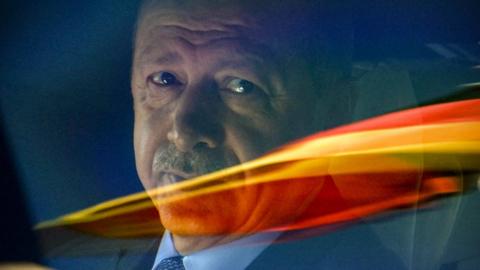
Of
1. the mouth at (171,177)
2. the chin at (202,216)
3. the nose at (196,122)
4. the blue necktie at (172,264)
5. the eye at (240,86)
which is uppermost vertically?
the eye at (240,86)

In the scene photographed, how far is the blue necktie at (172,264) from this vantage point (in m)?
2.10

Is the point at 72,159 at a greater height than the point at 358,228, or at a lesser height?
greater

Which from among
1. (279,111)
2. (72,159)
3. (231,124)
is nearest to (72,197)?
(72,159)

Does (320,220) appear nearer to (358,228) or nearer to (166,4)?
(358,228)

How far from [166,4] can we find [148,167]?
55 cm

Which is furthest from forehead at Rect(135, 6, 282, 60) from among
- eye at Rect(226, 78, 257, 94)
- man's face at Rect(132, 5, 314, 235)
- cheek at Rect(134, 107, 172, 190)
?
cheek at Rect(134, 107, 172, 190)

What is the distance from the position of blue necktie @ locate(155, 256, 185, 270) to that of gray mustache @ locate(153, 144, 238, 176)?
0.30 m

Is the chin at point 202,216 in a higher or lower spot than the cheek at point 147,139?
lower

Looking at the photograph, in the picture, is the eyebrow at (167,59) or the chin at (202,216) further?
the eyebrow at (167,59)

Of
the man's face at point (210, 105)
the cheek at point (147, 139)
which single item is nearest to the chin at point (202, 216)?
the man's face at point (210, 105)

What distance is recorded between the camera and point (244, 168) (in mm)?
2037

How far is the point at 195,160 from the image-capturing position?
2.02m

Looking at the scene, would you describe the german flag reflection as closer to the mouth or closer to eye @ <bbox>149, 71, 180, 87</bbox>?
the mouth

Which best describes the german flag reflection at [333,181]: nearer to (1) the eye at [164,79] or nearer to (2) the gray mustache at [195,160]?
(2) the gray mustache at [195,160]
